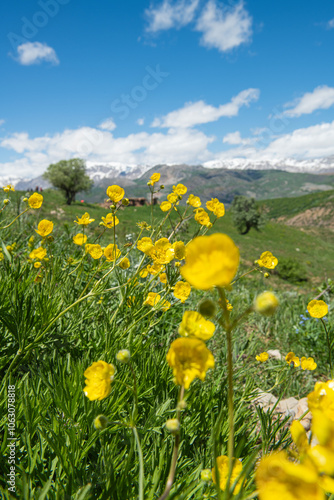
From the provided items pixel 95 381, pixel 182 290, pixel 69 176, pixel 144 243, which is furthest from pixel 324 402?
pixel 69 176

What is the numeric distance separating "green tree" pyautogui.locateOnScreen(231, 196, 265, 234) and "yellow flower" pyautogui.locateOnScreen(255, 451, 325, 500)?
4011cm

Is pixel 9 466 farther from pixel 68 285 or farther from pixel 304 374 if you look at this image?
pixel 304 374

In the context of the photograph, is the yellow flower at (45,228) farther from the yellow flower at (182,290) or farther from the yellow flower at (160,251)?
the yellow flower at (182,290)

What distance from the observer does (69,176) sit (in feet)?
126

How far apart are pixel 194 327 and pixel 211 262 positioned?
9.6 inches

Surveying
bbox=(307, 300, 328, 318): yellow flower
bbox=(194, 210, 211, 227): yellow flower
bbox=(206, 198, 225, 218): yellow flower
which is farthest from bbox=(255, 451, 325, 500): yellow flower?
bbox=(206, 198, 225, 218): yellow flower

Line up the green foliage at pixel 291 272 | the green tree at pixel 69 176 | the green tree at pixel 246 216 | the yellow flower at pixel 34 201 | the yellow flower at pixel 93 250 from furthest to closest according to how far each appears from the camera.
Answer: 1. the green tree at pixel 246 216
2. the green tree at pixel 69 176
3. the green foliage at pixel 291 272
4. the yellow flower at pixel 34 201
5. the yellow flower at pixel 93 250

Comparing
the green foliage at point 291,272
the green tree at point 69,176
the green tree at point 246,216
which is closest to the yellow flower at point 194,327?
the green foliage at point 291,272

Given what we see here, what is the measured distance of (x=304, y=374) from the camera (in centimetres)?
298

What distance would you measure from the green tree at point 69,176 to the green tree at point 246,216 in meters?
21.8

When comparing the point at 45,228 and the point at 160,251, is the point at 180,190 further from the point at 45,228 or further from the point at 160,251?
the point at 45,228

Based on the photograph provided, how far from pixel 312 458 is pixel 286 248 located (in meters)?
32.3

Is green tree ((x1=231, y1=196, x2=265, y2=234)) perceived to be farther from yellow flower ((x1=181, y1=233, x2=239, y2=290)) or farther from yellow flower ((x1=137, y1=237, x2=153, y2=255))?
yellow flower ((x1=181, y1=233, x2=239, y2=290))

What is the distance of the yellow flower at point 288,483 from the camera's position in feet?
1.21
